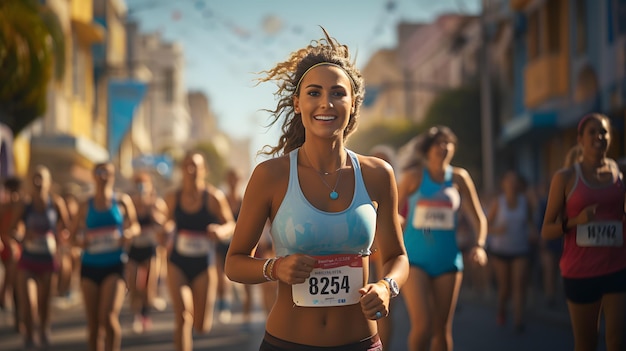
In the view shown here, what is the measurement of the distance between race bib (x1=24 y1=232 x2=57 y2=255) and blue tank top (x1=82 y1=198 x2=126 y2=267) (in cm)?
190

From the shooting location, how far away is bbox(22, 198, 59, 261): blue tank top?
36.1 feet

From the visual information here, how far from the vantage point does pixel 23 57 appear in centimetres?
1425

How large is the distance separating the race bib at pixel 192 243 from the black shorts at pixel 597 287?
385 cm

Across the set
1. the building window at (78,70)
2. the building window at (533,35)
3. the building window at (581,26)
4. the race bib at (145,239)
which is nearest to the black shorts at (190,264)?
the race bib at (145,239)

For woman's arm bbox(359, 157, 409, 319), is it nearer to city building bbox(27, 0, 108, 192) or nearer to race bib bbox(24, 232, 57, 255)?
race bib bbox(24, 232, 57, 255)

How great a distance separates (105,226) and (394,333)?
3.98 meters

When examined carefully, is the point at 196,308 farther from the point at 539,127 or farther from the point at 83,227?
the point at 539,127

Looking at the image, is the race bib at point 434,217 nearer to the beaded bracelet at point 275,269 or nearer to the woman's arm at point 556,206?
the woman's arm at point 556,206

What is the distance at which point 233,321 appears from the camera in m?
13.7

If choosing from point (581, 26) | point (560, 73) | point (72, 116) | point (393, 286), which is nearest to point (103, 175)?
point (393, 286)

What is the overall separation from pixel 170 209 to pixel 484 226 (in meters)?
2.98

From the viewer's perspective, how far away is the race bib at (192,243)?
893cm

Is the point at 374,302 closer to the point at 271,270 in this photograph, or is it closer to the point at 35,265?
the point at 271,270

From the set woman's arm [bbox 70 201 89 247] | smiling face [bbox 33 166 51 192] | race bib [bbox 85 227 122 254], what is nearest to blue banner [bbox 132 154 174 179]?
smiling face [bbox 33 166 51 192]
